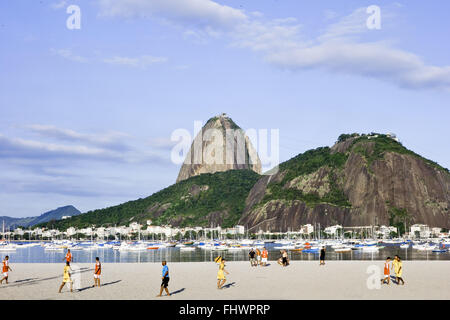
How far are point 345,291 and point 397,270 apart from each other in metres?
5.24

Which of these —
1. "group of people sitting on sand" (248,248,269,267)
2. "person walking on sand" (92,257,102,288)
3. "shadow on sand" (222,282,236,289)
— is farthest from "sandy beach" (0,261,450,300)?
"group of people sitting on sand" (248,248,269,267)

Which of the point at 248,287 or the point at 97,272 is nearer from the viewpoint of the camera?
the point at 248,287

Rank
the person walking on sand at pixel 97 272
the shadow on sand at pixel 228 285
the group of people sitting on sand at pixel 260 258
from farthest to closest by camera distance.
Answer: the group of people sitting on sand at pixel 260 258 < the shadow on sand at pixel 228 285 < the person walking on sand at pixel 97 272

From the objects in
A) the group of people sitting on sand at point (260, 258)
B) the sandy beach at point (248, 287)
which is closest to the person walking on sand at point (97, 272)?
the sandy beach at point (248, 287)

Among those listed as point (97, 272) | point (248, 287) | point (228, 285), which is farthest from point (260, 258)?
point (97, 272)

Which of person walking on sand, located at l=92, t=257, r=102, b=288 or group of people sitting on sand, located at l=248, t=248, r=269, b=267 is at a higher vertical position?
person walking on sand, located at l=92, t=257, r=102, b=288

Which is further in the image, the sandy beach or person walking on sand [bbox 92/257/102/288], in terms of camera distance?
person walking on sand [bbox 92/257/102/288]

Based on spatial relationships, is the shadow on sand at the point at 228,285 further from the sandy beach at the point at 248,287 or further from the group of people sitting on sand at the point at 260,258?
the group of people sitting on sand at the point at 260,258

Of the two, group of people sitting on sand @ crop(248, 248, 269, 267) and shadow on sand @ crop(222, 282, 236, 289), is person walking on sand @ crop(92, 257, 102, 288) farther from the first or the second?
group of people sitting on sand @ crop(248, 248, 269, 267)

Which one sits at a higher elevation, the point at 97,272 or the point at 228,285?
the point at 97,272

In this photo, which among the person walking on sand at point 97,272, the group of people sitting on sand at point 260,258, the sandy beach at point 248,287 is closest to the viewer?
the sandy beach at point 248,287

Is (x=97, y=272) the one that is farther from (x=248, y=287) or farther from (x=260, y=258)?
(x=260, y=258)
